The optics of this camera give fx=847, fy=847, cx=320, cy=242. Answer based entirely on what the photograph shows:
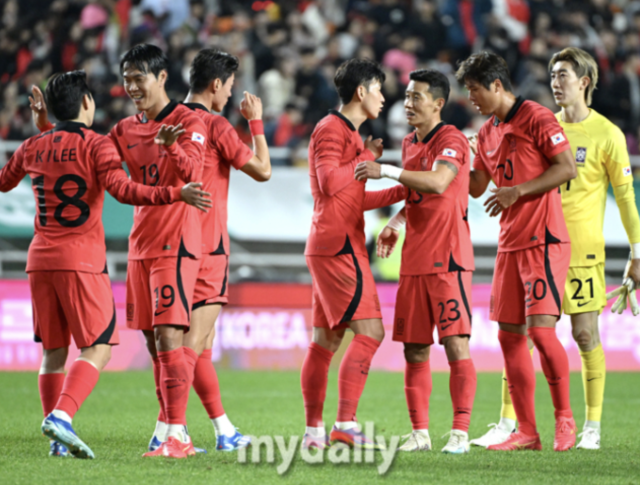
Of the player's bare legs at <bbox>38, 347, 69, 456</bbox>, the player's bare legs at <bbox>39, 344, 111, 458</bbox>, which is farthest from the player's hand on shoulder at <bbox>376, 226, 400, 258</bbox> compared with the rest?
the player's bare legs at <bbox>38, 347, 69, 456</bbox>

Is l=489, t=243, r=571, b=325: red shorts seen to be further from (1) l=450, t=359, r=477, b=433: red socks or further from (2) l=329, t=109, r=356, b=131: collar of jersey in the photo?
(2) l=329, t=109, r=356, b=131: collar of jersey

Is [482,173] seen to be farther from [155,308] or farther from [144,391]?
[144,391]

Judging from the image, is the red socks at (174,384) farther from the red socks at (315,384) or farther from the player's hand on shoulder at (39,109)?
the player's hand on shoulder at (39,109)

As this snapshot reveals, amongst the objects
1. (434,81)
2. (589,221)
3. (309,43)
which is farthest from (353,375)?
(309,43)

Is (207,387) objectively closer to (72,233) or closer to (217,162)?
(72,233)

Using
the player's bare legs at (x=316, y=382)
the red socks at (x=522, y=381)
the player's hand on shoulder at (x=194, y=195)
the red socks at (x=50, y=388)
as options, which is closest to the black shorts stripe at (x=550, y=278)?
the red socks at (x=522, y=381)

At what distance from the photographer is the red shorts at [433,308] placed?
4.91m

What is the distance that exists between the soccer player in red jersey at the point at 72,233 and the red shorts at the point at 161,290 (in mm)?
155

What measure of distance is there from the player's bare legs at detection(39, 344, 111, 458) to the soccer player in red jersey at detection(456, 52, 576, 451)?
2.39 meters

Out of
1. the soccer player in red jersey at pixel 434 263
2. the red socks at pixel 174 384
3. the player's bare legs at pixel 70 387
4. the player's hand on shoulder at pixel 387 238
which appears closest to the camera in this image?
the player's bare legs at pixel 70 387

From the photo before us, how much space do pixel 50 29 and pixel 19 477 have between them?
11971 mm

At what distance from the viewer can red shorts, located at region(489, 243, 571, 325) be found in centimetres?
502

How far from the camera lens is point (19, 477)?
12.8 feet

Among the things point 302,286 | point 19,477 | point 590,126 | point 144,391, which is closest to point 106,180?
point 19,477
